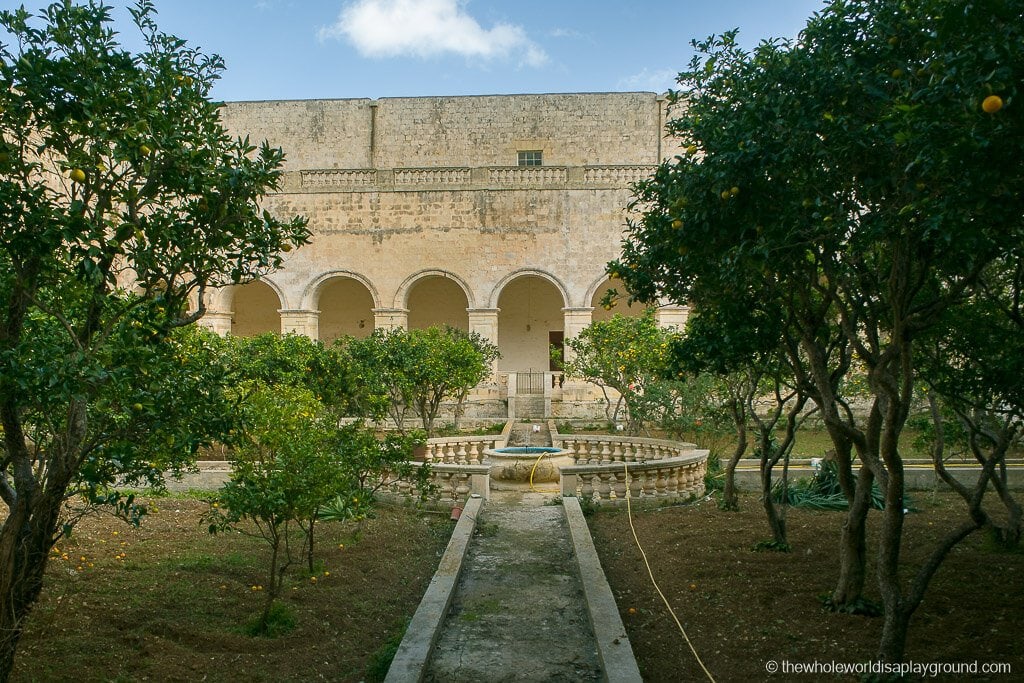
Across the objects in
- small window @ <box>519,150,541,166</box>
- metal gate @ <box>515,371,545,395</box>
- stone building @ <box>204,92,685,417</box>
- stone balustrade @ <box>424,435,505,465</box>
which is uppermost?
small window @ <box>519,150,541,166</box>

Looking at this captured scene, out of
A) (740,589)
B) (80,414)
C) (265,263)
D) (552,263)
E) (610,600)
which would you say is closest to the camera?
(80,414)

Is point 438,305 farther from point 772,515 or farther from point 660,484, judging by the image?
point 772,515

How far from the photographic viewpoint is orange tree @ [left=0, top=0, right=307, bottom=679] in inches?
136

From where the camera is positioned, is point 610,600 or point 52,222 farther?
point 610,600

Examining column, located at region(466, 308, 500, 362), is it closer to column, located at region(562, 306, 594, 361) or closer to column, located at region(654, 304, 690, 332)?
column, located at region(562, 306, 594, 361)

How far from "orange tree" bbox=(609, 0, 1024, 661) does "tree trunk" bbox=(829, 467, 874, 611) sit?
0.01m

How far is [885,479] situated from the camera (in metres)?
4.43

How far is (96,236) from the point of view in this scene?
354 centimetres

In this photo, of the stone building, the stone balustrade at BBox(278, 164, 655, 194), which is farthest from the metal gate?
the stone balustrade at BBox(278, 164, 655, 194)

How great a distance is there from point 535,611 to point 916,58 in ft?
14.3

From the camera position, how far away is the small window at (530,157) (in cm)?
2498

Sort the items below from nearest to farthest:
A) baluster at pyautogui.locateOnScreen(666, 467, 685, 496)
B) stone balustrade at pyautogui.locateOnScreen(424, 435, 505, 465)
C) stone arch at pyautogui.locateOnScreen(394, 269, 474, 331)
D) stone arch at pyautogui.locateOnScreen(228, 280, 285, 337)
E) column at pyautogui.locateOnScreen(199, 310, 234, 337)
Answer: baluster at pyautogui.locateOnScreen(666, 467, 685, 496) → stone balustrade at pyautogui.locateOnScreen(424, 435, 505, 465) → column at pyautogui.locateOnScreen(199, 310, 234, 337) → stone arch at pyautogui.locateOnScreen(394, 269, 474, 331) → stone arch at pyautogui.locateOnScreen(228, 280, 285, 337)

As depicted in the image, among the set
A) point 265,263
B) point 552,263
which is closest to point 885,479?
point 265,263

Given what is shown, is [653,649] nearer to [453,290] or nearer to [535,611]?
[535,611]
